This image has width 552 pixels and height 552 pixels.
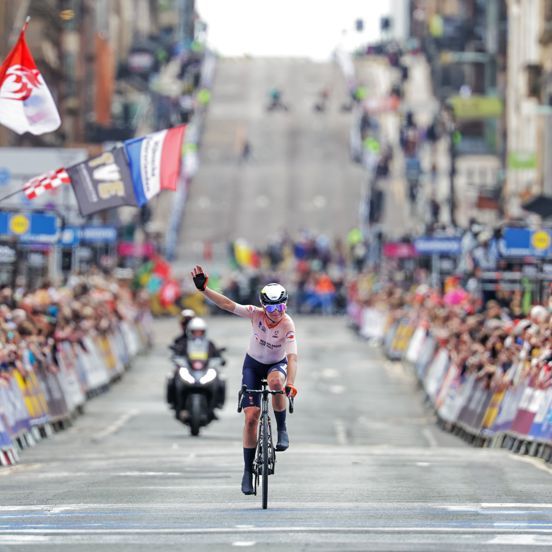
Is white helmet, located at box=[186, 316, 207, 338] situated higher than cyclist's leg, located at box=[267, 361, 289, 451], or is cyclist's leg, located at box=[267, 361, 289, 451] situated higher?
cyclist's leg, located at box=[267, 361, 289, 451]

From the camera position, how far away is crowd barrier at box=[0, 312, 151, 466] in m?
26.0

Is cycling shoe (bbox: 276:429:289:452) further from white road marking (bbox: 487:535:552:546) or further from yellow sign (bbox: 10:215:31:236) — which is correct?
yellow sign (bbox: 10:215:31:236)

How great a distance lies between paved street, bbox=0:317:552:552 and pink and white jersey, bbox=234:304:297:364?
1246 millimetres

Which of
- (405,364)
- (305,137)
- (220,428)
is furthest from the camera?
(305,137)

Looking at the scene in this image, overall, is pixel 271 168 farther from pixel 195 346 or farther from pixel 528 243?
pixel 195 346

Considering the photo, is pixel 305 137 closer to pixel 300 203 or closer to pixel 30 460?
pixel 300 203

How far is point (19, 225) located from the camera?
117ft

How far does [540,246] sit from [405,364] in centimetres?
1560

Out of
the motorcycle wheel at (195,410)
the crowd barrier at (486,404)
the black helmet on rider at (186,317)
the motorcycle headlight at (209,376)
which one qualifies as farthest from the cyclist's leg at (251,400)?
the black helmet on rider at (186,317)

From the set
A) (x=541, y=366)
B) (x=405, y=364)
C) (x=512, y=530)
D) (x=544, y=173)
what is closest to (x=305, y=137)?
(x=544, y=173)

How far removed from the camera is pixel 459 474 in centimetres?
2081

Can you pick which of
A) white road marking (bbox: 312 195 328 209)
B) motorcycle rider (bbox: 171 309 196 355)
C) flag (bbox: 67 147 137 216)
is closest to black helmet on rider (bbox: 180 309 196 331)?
motorcycle rider (bbox: 171 309 196 355)

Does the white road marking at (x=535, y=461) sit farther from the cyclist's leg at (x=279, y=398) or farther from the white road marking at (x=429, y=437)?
the cyclist's leg at (x=279, y=398)

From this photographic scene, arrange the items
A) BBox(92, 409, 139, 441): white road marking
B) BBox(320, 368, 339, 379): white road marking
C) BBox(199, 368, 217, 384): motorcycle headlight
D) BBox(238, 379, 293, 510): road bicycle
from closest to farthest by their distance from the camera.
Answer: BBox(238, 379, 293, 510): road bicycle < BBox(199, 368, 217, 384): motorcycle headlight < BBox(92, 409, 139, 441): white road marking < BBox(320, 368, 339, 379): white road marking
